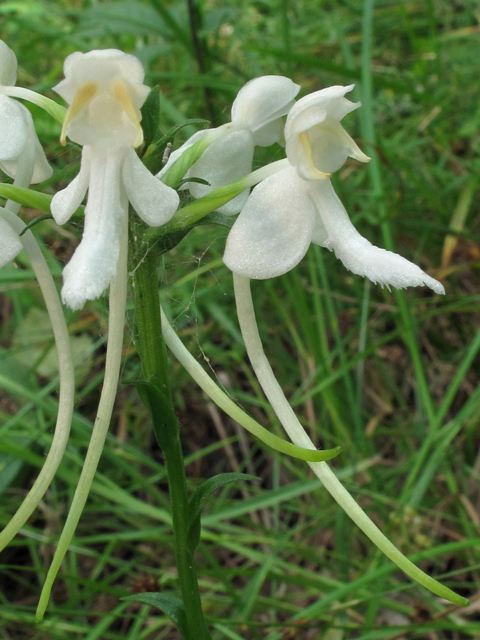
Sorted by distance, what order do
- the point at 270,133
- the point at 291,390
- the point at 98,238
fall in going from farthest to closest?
the point at 291,390 → the point at 270,133 → the point at 98,238

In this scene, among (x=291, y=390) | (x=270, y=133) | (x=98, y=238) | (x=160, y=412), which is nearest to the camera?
(x=98, y=238)

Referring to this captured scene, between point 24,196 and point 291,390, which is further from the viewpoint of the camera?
point 291,390

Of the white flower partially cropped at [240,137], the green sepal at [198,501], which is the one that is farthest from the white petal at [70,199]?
the green sepal at [198,501]

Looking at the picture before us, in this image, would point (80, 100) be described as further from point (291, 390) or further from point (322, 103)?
point (291, 390)

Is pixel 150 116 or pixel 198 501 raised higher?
pixel 150 116

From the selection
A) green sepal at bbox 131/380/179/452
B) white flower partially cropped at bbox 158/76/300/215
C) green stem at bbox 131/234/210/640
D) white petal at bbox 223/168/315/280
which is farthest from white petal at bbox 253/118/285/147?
green sepal at bbox 131/380/179/452

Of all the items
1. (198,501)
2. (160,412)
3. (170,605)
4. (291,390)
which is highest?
(160,412)

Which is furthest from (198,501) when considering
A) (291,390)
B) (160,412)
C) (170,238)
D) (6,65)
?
(291,390)

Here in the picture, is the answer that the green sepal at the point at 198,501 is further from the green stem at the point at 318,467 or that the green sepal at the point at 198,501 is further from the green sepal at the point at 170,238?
the green sepal at the point at 170,238
